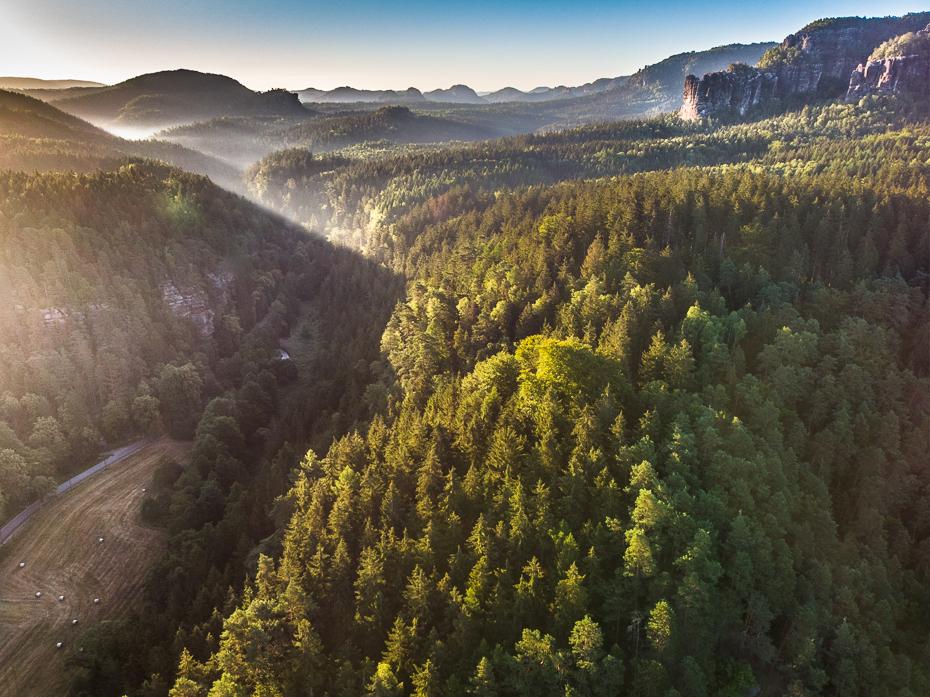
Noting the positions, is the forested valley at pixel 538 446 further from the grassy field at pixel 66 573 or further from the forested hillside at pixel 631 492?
the grassy field at pixel 66 573

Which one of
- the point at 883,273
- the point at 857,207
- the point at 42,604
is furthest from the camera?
the point at 857,207

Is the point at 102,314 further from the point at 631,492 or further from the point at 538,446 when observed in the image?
the point at 631,492

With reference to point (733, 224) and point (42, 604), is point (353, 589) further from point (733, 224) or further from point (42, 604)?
point (733, 224)

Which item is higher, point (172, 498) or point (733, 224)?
point (733, 224)

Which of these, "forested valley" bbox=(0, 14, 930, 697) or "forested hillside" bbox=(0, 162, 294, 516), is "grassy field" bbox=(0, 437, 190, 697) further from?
"forested hillside" bbox=(0, 162, 294, 516)

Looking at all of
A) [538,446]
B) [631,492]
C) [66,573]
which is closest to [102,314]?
[66,573]

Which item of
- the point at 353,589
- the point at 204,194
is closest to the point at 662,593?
the point at 353,589

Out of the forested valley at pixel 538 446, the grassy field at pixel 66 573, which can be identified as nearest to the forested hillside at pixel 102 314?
the forested valley at pixel 538 446
